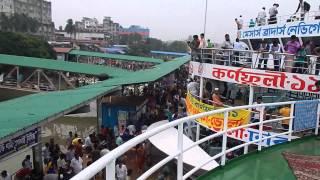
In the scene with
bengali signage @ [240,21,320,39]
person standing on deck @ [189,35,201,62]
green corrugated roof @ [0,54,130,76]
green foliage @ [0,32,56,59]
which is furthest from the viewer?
green foliage @ [0,32,56,59]

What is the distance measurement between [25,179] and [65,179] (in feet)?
3.30

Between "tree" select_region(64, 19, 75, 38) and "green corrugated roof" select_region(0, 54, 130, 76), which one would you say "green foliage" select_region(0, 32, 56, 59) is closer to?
"green corrugated roof" select_region(0, 54, 130, 76)

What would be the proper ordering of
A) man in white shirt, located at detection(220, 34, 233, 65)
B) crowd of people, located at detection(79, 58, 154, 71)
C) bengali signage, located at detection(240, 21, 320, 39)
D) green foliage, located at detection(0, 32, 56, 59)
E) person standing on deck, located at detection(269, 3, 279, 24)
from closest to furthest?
1. bengali signage, located at detection(240, 21, 320, 39)
2. man in white shirt, located at detection(220, 34, 233, 65)
3. person standing on deck, located at detection(269, 3, 279, 24)
4. crowd of people, located at detection(79, 58, 154, 71)
5. green foliage, located at detection(0, 32, 56, 59)

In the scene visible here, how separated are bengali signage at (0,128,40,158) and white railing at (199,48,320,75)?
Result: 243 inches

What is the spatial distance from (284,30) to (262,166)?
9.13 metres

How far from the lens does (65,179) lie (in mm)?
9102

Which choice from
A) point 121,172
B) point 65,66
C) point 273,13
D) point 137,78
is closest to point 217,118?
point 121,172

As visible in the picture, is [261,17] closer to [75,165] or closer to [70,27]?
[75,165]

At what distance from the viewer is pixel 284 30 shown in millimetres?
13125

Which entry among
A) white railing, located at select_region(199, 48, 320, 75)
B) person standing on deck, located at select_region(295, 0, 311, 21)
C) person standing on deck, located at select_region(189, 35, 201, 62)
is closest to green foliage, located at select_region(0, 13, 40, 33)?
person standing on deck, located at select_region(189, 35, 201, 62)

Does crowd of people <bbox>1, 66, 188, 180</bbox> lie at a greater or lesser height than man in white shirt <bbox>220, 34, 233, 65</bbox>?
lesser

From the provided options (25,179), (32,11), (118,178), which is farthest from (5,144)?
(32,11)

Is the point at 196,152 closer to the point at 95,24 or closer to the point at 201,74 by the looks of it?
the point at 201,74

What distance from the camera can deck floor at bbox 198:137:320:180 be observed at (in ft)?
15.3
